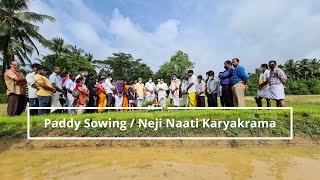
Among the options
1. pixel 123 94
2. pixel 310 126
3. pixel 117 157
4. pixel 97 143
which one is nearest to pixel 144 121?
pixel 97 143

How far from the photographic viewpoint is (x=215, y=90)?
36.3 ft

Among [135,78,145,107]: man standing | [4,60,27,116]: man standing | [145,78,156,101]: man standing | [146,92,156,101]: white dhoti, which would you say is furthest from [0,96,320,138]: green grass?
[146,92,156,101]: white dhoti

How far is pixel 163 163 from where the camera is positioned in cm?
509

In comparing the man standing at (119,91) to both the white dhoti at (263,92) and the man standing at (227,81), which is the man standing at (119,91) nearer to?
the man standing at (227,81)

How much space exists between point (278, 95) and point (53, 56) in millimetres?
37224

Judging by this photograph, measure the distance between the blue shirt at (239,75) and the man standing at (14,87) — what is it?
6.21 metres

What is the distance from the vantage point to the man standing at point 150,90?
562 inches

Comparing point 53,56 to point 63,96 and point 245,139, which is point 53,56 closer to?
point 63,96

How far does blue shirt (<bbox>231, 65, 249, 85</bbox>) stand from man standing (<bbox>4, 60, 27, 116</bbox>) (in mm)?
6211

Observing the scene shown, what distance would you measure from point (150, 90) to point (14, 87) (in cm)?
655

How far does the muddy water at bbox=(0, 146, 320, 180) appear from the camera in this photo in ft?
14.8

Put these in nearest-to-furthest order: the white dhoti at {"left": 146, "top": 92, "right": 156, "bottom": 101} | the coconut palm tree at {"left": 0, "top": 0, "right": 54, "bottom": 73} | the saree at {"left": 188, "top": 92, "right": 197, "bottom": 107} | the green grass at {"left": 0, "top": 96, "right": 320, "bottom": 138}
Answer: the green grass at {"left": 0, "top": 96, "right": 320, "bottom": 138} → the saree at {"left": 188, "top": 92, "right": 197, "bottom": 107} → the white dhoti at {"left": 146, "top": 92, "right": 156, "bottom": 101} → the coconut palm tree at {"left": 0, "top": 0, "right": 54, "bottom": 73}

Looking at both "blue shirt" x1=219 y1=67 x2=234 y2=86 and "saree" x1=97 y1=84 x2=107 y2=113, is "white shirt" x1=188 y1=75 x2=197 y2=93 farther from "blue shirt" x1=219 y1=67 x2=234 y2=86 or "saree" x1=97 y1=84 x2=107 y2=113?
"saree" x1=97 y1=84 x2=107 y2=113

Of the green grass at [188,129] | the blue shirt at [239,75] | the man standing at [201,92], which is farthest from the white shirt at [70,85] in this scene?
the blue shirt at [239,75]
